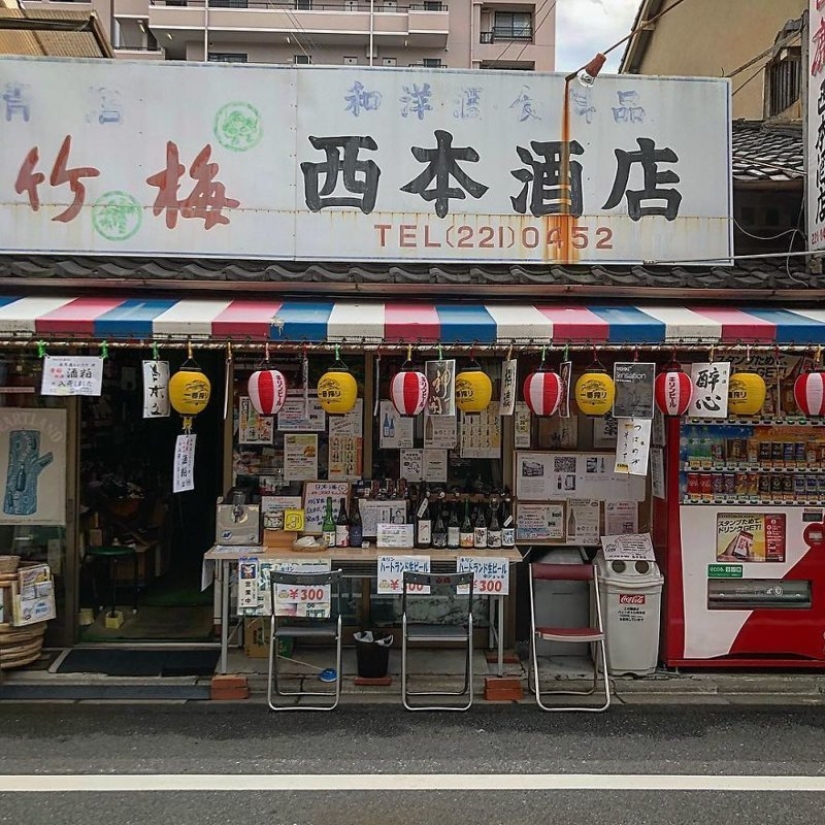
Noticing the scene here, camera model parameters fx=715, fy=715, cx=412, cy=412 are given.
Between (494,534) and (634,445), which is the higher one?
(634,445)

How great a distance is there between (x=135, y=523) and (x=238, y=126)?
14.8 ft

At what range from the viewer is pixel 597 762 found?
16.2ft

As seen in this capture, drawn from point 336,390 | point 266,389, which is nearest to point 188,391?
point 266,389

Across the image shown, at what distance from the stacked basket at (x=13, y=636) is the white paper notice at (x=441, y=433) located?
3.85 m

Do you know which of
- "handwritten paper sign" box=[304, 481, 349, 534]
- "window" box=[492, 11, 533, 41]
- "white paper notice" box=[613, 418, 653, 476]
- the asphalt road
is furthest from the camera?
"window" box=[492, 11, 533, 41]

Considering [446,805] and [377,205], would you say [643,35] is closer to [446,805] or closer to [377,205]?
[377,205]

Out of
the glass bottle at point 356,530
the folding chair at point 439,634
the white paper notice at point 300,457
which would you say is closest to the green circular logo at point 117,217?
the white paper notice at point 300,457

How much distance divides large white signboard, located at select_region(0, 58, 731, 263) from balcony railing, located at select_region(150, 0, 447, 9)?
33.8 meters

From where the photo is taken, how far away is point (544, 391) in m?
5.63

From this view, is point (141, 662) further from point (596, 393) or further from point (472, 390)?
point (596, 393)

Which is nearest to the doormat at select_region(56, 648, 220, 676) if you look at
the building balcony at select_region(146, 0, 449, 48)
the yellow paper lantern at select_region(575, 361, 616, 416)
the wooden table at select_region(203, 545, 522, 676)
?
the wooden table at select_region(203, 545, 522, 676)

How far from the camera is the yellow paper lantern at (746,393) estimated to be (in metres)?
5.64

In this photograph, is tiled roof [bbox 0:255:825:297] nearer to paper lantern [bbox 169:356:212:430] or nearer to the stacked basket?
paper lantern [bbox 169:356:212:430]

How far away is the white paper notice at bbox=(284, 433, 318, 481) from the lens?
6992 millimetres
